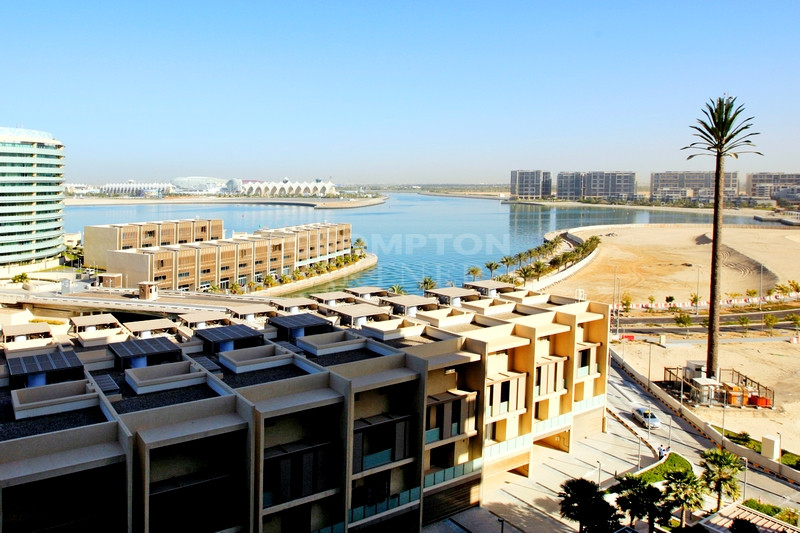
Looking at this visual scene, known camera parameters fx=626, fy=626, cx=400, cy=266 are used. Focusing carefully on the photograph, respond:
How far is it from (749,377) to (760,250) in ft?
137

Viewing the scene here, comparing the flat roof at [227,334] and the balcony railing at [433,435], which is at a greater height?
the flat roof at [227,334]

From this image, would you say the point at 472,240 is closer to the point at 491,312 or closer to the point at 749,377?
the point at 749,377

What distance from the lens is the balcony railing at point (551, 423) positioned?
12.3m

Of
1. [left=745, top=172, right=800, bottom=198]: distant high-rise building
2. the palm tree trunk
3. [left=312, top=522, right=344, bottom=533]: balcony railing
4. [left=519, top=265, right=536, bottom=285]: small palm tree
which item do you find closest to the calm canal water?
[left=519, top=265, right=536, bottom=285]: small palm tree

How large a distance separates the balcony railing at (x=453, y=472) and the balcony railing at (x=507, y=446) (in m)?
0.31

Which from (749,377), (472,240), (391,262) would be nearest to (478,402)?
(749,377)

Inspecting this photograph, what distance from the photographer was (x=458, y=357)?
34.5 ft

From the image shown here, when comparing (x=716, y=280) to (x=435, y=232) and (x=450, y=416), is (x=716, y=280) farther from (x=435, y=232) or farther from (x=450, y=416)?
(x=435, y=232)

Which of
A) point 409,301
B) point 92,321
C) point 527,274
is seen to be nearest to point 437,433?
point 409,301

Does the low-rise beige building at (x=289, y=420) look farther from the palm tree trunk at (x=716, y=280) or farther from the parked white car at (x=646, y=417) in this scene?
the palm tree trunk at (x=716, y=280)

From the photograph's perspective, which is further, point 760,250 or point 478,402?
point 760,250

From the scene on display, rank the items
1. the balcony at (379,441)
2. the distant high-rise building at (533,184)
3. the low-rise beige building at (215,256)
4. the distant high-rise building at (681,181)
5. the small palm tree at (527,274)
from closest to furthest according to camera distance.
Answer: the balcony at (379,441) → the low-rise beige building at (215,256) → the small palm tree at (527,274) → the distant high-rise building at (681,181) → the distant high-rise building at (533,184)

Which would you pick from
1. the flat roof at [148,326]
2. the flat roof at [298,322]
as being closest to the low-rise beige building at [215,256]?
the flat roof at [148,326]

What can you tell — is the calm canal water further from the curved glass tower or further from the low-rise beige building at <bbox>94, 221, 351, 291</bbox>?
the curved glass tower
